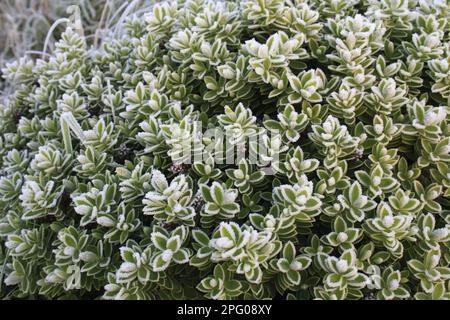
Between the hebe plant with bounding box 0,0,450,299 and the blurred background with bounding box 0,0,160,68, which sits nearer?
the hebe plant with bounding box 0,0,450,299

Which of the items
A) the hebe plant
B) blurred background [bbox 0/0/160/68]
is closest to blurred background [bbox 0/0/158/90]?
blurred background [bbox 0/0/160/68]

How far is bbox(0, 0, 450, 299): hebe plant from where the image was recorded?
1531 mm

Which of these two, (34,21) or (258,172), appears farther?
(34,21)

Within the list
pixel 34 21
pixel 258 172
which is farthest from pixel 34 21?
pixel 258 172

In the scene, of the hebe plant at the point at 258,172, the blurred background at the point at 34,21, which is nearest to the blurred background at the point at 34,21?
the blurred background at the point at 34,21

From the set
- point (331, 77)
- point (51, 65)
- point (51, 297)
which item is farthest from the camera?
point (51, 65)

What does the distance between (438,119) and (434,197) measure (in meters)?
0.28

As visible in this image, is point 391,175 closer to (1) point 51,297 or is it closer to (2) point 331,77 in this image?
(2) point 331,77

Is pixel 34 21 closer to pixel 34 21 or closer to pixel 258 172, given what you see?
pixel 34 21

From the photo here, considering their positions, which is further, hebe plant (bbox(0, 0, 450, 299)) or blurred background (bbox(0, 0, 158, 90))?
blurred background (bbox(0, 0, 158, 90))

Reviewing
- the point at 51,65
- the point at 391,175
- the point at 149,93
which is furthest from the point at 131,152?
the point at 391,175

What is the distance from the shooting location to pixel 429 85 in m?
1.86

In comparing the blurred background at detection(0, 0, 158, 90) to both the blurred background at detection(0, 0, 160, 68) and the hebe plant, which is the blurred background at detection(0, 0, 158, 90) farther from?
the hebe plant

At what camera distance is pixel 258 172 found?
5.34ft
